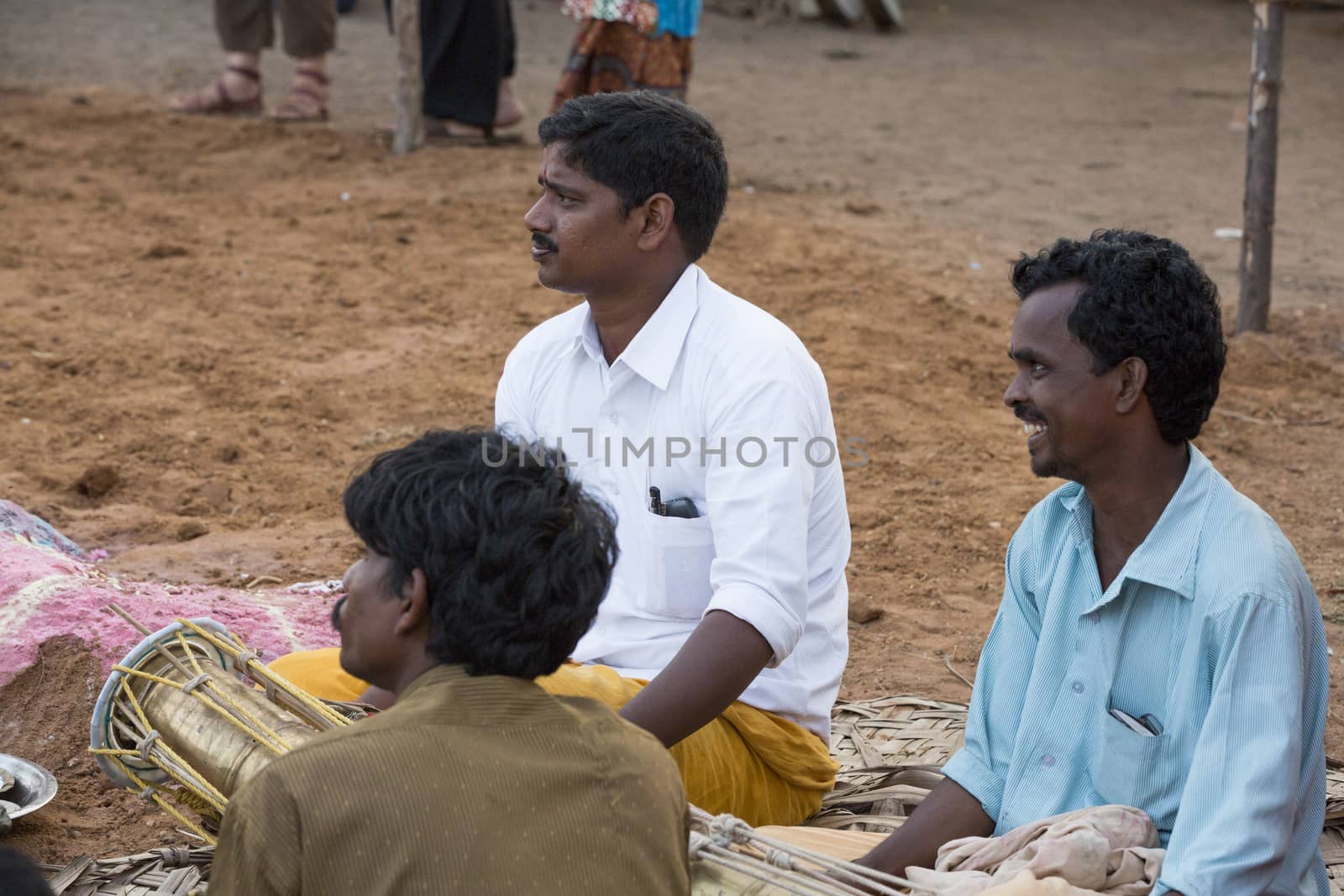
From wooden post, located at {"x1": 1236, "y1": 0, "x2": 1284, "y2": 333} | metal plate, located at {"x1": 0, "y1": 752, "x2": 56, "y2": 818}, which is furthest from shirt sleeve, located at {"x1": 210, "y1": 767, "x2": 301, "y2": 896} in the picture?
wooden post, located at {"x1": 1236, "y1": 0, "x2": 1284, "y2": 333}

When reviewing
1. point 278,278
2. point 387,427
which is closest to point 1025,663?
point 387,427

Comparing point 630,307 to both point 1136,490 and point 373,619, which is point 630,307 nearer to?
point 1136,490

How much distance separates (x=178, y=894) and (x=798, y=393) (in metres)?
1.26

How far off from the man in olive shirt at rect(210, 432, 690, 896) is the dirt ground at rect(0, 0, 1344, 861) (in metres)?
1.54

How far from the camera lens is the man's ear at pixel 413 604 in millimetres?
1682

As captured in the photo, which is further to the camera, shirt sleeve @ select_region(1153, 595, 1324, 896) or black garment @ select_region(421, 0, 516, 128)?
black garment @ select_region(421, 0, 516, 128)

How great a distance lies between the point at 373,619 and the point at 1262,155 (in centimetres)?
481

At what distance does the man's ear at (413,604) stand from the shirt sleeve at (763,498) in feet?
2.43

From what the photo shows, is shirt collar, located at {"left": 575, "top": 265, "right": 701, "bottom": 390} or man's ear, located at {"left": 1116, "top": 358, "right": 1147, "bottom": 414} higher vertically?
man's ear, located at {"left": 1116, "top": 358, "right": 1147, "bottom": 414}

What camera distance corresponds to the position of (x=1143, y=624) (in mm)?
2148

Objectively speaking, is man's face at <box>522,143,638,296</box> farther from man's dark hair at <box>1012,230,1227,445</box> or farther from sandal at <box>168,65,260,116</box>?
sandal at <box>168,65,260,116</box>

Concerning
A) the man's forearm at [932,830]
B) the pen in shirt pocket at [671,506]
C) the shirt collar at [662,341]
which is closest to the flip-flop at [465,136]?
the shirt collar at [662,341]

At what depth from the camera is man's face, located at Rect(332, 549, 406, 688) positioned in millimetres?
1709

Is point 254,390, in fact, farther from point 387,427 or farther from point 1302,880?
point 1302,880
